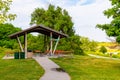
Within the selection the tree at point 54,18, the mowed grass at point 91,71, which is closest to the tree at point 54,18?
the tree at point 54,18

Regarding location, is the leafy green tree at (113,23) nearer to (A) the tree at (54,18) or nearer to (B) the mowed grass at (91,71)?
(B) the mowed grass at (91,71)

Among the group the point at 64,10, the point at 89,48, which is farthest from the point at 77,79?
the point at 89,48

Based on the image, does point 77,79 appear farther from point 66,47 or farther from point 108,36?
point 66,47

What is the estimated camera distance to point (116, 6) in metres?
30.0

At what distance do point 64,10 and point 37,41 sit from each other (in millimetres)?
10346

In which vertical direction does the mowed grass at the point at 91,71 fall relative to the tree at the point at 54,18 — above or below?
below

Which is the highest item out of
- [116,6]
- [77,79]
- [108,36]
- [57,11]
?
[57,11]

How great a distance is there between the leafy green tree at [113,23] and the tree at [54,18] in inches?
1414

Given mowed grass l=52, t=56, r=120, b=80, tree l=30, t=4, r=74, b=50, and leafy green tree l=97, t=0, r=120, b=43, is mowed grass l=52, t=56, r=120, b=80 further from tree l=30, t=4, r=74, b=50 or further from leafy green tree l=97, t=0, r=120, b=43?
tree l=30, t=4, r=74, b=50

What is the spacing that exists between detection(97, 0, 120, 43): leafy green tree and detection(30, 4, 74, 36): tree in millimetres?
35903

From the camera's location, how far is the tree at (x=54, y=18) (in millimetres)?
66938

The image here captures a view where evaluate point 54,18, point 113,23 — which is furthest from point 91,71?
point 54,18

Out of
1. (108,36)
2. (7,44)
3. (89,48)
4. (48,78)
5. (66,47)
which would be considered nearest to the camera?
(48,78)

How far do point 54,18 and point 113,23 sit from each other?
1580 inches
